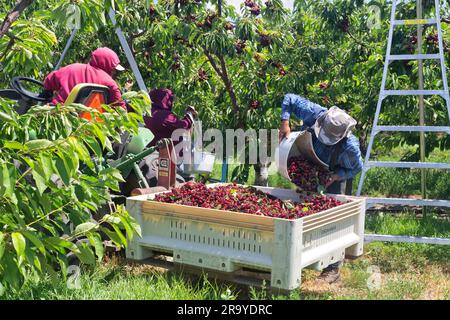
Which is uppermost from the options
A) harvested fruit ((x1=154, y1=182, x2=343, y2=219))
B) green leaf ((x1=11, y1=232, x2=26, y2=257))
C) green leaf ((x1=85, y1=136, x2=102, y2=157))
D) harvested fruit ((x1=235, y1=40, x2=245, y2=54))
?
harvested fruit ((x1=235, y1=40, x2=245, y2=54))

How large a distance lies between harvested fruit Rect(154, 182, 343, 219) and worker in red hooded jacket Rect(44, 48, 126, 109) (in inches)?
35.3

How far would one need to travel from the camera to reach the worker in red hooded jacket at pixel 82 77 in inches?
165

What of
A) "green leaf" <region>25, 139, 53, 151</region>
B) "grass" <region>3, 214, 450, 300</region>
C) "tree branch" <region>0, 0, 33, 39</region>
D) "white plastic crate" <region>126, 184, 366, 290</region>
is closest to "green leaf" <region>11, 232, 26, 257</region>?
"green leaf" <region>25, 139, 53, 151</region>

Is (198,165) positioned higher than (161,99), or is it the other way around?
(161,99)

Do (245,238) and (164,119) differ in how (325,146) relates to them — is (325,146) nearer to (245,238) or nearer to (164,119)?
(245,238)

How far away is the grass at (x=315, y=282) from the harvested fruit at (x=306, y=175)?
0.65 metres

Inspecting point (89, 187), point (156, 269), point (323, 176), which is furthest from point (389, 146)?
point (89, 187)

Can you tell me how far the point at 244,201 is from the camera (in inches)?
149

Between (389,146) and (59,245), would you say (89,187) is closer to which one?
(59,245)

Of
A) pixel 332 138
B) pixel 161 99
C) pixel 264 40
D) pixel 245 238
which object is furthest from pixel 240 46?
pixel 245 238

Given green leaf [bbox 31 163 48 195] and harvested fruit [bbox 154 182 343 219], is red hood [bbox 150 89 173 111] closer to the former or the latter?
harvested fruit [bbox 154 182 343 219]

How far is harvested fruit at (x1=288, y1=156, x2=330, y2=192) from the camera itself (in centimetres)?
425

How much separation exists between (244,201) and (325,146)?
1.08 metres

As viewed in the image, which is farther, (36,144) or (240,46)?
(240,46)
